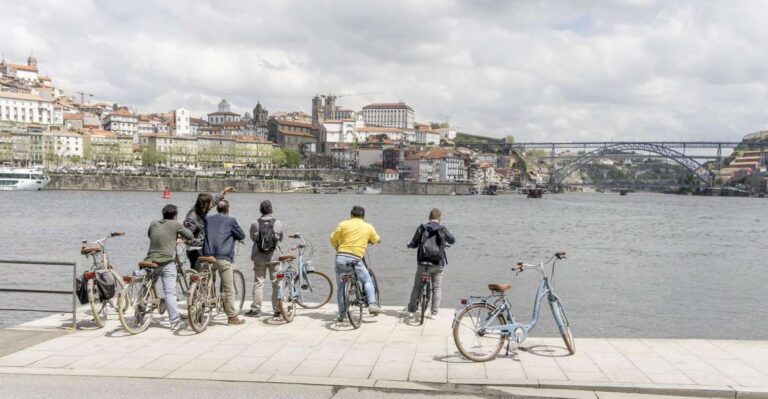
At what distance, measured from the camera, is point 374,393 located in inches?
264

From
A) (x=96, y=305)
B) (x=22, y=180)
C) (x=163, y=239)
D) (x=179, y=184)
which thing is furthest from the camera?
(x=179, y=184)

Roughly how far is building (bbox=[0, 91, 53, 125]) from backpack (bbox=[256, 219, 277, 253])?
180135 millimetres

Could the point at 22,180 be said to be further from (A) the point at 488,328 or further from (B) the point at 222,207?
(A) the point at 488,328

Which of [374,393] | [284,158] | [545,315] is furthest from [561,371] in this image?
[284,158]

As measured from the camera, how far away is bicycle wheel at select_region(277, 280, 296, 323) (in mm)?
9982

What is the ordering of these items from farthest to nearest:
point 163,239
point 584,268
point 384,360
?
point 584,268, point 163,239, point 384,360

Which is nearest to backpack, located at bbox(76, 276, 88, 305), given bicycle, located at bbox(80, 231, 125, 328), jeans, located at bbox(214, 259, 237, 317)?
bicycle, located at bbox(80, 231, 125, 328)

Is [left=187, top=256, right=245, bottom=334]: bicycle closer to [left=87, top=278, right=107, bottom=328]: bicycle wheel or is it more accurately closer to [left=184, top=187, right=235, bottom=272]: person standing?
[left=184, top=187, right=235, bottom=272]: person standing

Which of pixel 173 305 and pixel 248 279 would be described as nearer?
pixel 173 305

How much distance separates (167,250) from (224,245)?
35.7 inches

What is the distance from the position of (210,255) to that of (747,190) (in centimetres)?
22085

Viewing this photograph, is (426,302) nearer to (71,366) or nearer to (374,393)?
(374,393)

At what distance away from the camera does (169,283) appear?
9.23m

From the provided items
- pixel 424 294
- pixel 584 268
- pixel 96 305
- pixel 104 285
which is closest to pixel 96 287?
pixel 104 285
